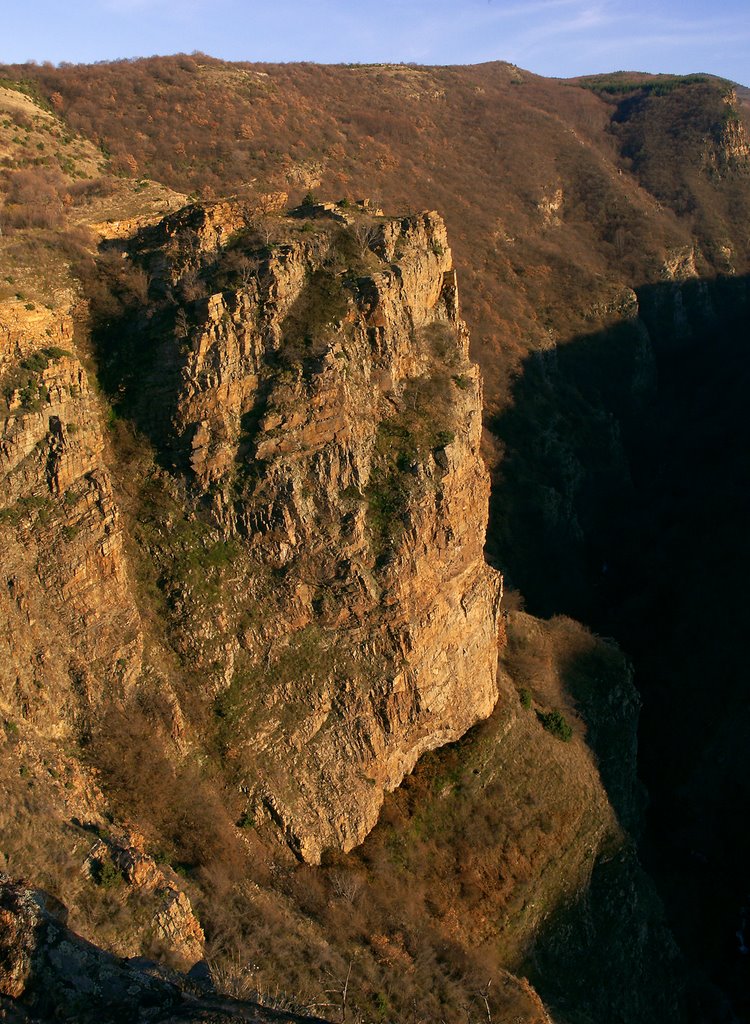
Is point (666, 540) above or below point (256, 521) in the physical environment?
below

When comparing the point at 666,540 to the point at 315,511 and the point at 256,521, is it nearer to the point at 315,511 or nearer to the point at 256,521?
the point at 315,511

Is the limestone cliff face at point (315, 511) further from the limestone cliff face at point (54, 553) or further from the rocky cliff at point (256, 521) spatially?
the limestone cliff face at point (54, 553)

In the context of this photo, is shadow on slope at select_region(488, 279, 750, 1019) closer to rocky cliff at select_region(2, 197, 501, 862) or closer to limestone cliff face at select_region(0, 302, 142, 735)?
rocky cliff at select_region(2, 197, 501, 862)

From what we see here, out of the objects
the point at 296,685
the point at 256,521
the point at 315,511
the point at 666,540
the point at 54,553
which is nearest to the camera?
the point at 54,553

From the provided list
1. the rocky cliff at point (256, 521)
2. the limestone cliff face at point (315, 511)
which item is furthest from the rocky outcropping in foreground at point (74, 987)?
the limestone cliff face at point (315, 511)

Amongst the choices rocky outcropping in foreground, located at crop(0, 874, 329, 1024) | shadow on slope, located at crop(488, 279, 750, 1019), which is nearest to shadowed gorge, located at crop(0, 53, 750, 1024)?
rocky outcropping in foreground, located at crop(0, 874, 329, 1024)

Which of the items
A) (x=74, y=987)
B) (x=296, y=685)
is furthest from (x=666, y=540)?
(x=74, y=987)
